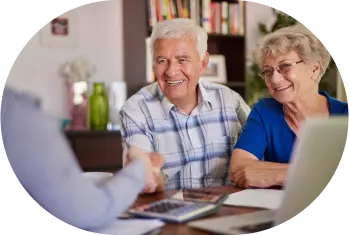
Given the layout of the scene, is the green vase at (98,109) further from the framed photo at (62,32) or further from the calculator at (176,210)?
the calculator at (176,210)

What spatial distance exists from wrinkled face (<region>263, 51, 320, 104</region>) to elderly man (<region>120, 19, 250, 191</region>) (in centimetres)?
27

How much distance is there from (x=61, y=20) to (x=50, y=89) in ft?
1.47

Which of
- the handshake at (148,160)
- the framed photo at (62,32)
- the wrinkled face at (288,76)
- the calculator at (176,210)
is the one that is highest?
the framed photo at (62,32)

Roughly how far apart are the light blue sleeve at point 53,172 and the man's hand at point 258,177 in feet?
1.85

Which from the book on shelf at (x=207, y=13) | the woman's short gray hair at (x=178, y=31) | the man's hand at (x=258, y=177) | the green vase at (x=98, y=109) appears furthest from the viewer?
the book on shelf at (x=207, y=13)

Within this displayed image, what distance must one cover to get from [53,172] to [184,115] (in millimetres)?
958

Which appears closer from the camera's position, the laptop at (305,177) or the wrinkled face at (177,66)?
the laptop at (305,177)

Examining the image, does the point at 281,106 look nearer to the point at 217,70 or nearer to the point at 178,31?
the point at 178,31

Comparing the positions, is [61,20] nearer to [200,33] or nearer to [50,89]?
[50,89]

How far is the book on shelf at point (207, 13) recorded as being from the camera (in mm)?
2842

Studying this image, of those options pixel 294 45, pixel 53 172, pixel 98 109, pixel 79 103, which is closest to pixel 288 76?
pixel 294 45

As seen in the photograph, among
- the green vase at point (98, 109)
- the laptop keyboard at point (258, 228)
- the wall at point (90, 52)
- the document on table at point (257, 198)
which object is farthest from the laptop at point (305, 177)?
the wall at point (90, 52)

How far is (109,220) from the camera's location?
2.04 feet

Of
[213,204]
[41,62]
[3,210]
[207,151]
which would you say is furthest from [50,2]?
[41,62]
